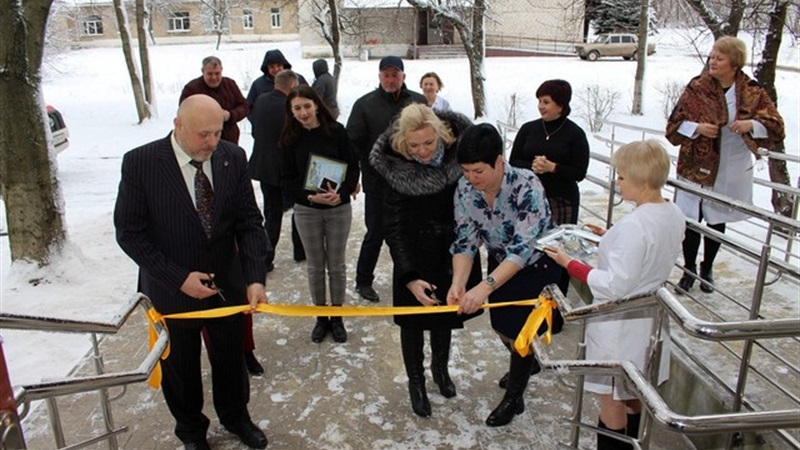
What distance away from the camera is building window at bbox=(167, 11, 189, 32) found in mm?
48844

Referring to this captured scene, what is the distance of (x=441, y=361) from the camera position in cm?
367

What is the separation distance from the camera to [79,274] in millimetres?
5652

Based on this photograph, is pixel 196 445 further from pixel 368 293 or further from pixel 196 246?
pixel 368 293

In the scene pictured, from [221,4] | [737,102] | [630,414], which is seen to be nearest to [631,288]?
[630,414]

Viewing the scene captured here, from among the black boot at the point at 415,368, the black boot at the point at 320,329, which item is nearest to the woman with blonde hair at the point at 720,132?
the black boot at the point at 415,368

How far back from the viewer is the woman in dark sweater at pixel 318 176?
13.5 feet

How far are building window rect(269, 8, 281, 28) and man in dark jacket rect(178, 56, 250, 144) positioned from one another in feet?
148

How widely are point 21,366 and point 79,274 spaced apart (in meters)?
1.71

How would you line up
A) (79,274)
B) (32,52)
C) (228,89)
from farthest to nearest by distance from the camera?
(228,89) → (79,274) → (32,52)

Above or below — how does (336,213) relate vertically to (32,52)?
below

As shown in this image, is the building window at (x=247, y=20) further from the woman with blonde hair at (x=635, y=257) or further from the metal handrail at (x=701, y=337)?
the metal handrail at (x=701, y=337)

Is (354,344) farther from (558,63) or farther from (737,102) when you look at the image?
(558,63)

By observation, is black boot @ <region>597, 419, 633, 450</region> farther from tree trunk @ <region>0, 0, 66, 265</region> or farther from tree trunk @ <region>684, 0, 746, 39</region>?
tree trunk @ <region>684, 0, 746, 39</region>

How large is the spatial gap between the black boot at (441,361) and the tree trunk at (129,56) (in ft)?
52.9
